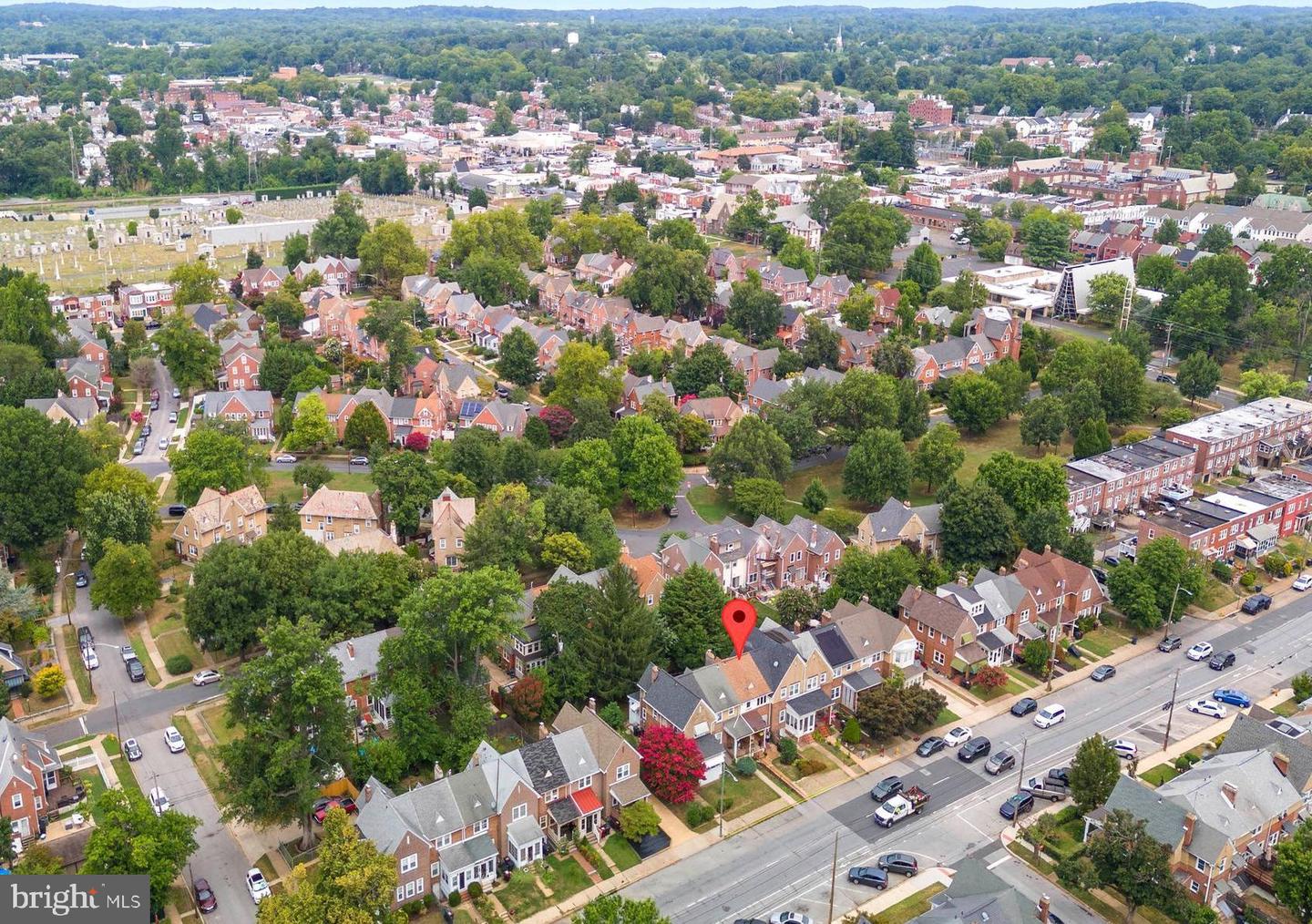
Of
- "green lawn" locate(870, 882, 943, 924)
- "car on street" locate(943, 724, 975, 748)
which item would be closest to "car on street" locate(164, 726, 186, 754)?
"green lawn" locate(870, 882, 943, 924)

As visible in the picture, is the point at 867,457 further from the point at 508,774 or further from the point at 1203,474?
the point at 508,774

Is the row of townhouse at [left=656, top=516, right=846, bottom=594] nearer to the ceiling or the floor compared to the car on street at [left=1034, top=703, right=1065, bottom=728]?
nearer to the ceiling

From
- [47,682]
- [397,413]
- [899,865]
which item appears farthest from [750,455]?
[47,682]

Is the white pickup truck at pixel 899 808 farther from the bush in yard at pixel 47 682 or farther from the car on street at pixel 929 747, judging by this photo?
the bush in yard at pixel 47 682

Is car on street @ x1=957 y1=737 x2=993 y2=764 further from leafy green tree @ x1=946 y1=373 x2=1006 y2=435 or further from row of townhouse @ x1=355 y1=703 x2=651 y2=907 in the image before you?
leafy green tree @ x1=946 y1=373 x2=1006 y2=435

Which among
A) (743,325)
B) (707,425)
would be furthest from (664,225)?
(707,425)

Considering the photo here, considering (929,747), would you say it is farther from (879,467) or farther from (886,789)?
(879,467)
